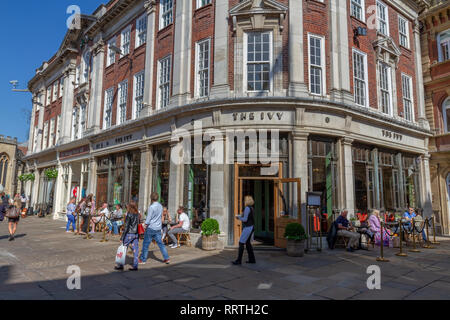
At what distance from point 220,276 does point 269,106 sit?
21.4 ft

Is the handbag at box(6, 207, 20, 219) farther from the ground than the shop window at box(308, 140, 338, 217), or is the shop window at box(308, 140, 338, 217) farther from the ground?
the shop window at box(308, 140, 338, 217)

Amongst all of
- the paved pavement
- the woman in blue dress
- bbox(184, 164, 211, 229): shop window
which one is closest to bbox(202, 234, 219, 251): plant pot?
the paved pavement

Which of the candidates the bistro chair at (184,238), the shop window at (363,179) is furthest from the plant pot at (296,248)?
the shop window at (363,179)

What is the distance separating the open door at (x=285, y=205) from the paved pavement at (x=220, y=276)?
2.77ft

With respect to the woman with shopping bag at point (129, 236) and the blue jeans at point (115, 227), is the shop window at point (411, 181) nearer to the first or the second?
the woman with shopping bag at point (129, 236)

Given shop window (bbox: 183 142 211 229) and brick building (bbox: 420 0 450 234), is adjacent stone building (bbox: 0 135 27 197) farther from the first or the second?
brick building (bbox: 420 0 450 234)

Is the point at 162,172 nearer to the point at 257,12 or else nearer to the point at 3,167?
the point at 257,12

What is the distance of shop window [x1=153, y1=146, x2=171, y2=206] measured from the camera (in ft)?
44.8

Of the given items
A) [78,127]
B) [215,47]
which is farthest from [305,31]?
[78,127]

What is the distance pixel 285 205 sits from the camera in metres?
10.6

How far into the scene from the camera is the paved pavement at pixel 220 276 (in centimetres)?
548

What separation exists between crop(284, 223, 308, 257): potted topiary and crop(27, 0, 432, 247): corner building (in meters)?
0.85

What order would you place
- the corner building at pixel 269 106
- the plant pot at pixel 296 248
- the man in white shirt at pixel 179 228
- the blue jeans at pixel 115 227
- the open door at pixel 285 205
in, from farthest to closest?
the blue jeans at pixel 115 227 → the corner building at pixel 269 106 → the man in white shirt at pixel 179 228 → the open door at pixel 285 205 → the plant pot at pixel 296 248

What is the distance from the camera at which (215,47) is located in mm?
11898
